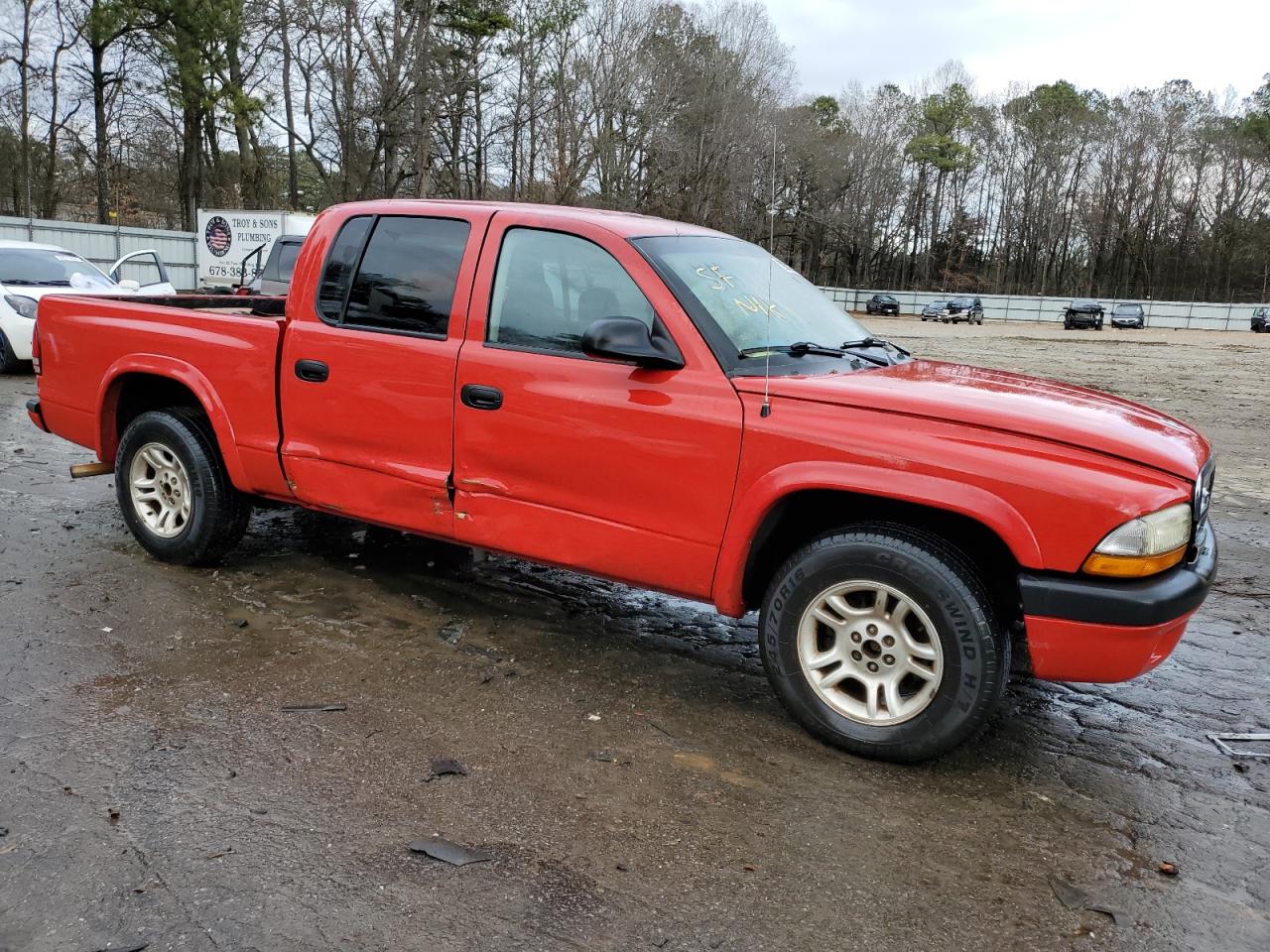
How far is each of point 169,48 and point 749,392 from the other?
132ft

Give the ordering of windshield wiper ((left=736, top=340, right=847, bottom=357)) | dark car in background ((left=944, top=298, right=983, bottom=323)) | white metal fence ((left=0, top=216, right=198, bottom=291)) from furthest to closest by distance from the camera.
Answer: dark car in background ((left=944, top=298, right=983, bottom=323))
white metal fence ((left=0, top=216, right=198, bottom=291))
windshield wiper ((left=736, top=340, right=847, bottom=357))

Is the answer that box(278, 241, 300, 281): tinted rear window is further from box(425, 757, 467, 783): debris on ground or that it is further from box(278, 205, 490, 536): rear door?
box(425, 757, 467, 783): debris on ground

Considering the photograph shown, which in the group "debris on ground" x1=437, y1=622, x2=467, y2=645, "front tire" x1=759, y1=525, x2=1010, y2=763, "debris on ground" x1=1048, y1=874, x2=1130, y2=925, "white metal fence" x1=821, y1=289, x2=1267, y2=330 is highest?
"white metal fence" x1=821, y1=289, x2=1267, y2=330

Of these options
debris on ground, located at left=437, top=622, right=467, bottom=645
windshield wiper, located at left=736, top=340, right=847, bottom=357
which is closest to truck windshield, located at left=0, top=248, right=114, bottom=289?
debris on ground, located at left=437, top=622, right=467, bottom=645

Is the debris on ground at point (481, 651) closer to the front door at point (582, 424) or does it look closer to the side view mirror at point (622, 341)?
the front door at point (582, 424)

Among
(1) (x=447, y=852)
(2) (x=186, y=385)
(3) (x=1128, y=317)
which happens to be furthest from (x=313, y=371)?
(3) (x=1128, y=317)

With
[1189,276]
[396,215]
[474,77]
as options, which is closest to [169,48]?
[474,77]

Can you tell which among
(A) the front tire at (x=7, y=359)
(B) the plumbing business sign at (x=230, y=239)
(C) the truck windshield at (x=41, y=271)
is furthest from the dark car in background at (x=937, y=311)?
(A) the front tire at (x=7, y=359)

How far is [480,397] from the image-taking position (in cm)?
398

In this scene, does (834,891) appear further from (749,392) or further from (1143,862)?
(749,392)

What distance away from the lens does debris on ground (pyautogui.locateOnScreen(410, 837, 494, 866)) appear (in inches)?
109

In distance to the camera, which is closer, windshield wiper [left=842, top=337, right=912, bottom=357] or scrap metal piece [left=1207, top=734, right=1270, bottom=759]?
scrap metal piece [left=1207, top=734, right=1270, bottom=759]

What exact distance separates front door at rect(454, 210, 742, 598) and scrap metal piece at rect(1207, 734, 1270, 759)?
6.52 ft

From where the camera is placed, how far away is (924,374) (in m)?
3.88
